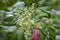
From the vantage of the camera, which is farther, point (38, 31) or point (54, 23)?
point (54, 23)

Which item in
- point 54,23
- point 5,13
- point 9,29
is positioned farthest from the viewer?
point 54,23

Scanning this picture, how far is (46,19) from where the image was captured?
91cm

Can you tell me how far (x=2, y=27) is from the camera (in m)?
0.82

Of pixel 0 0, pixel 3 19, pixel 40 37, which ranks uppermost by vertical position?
pixel 0 0

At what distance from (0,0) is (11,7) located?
0.39 ft

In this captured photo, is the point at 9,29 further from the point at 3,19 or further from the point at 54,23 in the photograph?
the point at 54,23

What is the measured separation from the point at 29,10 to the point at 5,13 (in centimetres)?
15

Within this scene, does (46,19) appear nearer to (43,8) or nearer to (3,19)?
(43,8)

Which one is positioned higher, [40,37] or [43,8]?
[43,8]

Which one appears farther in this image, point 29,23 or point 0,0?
point 0,0

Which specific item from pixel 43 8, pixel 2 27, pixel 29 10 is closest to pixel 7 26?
pixel 2 27

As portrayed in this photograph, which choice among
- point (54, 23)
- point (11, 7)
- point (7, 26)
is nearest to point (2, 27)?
point (7, 26)

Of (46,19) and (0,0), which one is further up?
(0,0)

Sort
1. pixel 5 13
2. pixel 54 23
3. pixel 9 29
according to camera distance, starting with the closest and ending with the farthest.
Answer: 1. pixel 9 29
2. pixel 5 13
3. pixel 54 23
